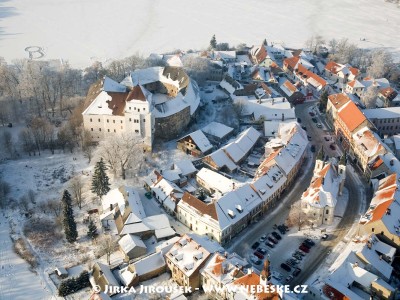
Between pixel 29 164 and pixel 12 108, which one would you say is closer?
pixel 29 164

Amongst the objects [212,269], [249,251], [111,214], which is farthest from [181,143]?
[212,269]

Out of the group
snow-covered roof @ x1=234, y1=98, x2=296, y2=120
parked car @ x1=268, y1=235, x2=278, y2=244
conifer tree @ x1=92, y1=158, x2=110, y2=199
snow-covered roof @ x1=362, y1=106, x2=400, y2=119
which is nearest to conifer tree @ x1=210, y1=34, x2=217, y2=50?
snow-covered roof @ x1=234, y1=98, x2=296, y2=120

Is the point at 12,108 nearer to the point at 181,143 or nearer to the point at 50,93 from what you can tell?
the point at 50,93

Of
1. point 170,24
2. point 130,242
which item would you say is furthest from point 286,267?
point 170,24

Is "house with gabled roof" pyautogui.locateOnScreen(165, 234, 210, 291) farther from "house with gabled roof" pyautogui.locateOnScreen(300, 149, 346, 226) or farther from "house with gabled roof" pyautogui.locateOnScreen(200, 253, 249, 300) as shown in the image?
"house with gabled roof" pyautogui.locateOnScreen(300, 149, 346, 226)

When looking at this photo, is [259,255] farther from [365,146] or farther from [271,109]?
[271,109]

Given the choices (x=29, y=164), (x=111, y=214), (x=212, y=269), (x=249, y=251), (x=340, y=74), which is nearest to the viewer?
(x=212, y=269)

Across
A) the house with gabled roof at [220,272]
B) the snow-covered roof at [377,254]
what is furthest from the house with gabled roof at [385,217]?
the house with gabled roof at [220,272]
